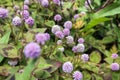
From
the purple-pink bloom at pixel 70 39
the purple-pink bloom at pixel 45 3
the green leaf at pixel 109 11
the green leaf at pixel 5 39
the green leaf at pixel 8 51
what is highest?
the purple-pink bloom at pixel 45 3

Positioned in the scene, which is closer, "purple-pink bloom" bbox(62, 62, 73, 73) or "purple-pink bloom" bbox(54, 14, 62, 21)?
"purple-pink bloom" bbox(62, 62, 73, 73)

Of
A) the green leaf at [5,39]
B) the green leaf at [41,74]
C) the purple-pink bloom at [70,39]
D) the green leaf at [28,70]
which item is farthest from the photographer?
the purple-pink bloom at [70,39]

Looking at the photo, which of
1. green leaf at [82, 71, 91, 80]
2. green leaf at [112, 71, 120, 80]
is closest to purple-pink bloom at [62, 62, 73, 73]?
green leaf at [82, 71, 91, 80]

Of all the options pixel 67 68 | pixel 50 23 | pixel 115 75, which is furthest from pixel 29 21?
pixel 115 75

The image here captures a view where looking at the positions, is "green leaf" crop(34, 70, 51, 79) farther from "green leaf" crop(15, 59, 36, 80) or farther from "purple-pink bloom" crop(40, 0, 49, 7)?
"purple-pink bloom" crop(40, 0, 49, 7)

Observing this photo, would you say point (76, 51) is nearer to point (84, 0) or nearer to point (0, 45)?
point (0, 45)

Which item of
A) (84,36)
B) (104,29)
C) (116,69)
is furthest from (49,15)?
(116,69)

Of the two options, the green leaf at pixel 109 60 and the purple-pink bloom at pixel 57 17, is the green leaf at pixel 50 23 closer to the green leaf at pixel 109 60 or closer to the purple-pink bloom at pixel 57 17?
the purple-pink bloom at pixel 57 17

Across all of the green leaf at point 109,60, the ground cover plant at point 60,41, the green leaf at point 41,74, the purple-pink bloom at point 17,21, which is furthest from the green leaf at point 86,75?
the purple-pink bloom at point 17,21
